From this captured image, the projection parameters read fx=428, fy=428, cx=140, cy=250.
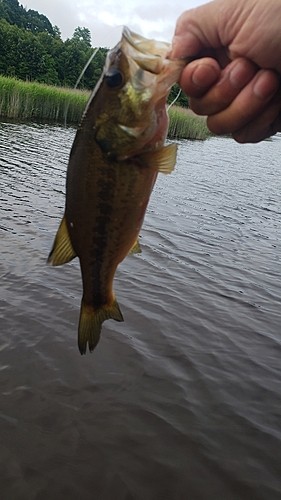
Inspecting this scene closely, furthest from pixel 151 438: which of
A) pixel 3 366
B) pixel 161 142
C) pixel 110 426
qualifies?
pixel 161 142

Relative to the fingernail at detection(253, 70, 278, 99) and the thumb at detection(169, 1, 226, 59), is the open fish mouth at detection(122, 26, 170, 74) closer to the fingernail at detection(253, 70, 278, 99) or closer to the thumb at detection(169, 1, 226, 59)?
the thumb at detection(169, 1, 226, 59)

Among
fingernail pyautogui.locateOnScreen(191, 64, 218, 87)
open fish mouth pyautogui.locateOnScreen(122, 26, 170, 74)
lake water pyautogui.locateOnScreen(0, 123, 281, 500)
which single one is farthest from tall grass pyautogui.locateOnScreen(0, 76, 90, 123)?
fingernail pyautogui.locateOnScreen(191, 64, 218, 87)

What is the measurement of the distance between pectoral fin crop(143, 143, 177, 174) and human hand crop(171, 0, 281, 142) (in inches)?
13.4

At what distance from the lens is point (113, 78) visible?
6.42ft

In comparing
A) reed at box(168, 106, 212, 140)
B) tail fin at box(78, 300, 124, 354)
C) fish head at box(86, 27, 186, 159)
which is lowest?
tail fin at box(78, 300, 124, 354)

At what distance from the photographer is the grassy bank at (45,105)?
86.6 feet

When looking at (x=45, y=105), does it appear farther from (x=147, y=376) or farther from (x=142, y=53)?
(x=142, y=53)

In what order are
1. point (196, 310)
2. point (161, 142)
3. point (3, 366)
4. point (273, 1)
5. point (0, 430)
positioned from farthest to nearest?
point (196, 310)
point (3, 366)
point (0, 430)
point (161, 142)
point (273, 1)

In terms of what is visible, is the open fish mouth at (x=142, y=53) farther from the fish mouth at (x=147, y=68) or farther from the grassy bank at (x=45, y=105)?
the grassy bank at (x=45, y=105)

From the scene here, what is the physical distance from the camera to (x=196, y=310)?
6.87 metres

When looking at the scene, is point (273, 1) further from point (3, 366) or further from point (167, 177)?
point (167, 177)

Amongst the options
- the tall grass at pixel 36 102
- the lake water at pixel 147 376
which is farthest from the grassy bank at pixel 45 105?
the lake water at pixel 147 376

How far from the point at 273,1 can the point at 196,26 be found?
1.28ft

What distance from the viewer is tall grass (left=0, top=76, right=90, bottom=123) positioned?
26.2 m
